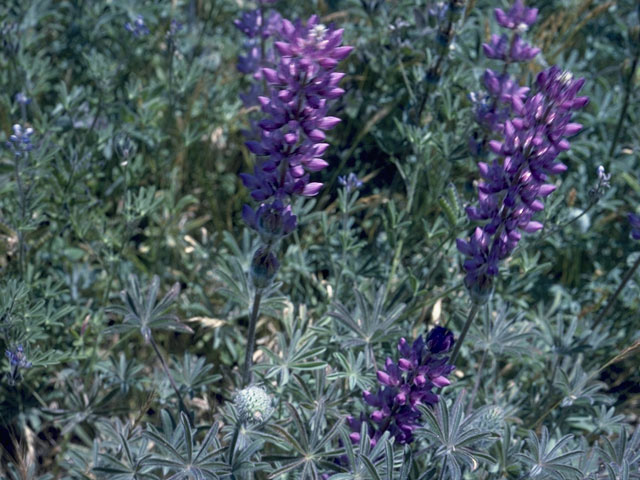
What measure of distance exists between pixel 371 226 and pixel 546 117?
6.24 feet

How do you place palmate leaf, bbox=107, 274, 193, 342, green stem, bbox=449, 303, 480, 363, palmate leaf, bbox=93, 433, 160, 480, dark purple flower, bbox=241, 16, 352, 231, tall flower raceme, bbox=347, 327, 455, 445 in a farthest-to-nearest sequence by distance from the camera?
palmate leaf, bbox=107, 274, 193, 342
green stem, bbox=449, 303, 480, 363
palmate leaf, bbox=93, 433, 160, 480
tall flower raceme, bbox=347, 327, 455, 445
dark purple flower, bbox=241, 16, 352, 231

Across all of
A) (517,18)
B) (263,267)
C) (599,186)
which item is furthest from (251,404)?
(517,18)

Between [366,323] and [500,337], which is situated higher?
[366,323]

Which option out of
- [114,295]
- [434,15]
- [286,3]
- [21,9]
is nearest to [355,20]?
[286,3]

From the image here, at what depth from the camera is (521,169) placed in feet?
7.60

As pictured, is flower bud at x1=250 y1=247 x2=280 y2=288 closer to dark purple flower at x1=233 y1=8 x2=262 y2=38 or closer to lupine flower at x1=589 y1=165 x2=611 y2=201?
lupine flower at x1=589 y1=165 x2=611 y2=201

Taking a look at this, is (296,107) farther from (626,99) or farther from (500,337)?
(626,99)

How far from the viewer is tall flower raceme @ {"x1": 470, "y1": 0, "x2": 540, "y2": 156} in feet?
9.73

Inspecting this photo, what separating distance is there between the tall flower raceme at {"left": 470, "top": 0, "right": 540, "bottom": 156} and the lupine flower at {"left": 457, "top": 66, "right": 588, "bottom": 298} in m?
0.59

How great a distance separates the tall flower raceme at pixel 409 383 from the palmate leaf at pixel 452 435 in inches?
2.0

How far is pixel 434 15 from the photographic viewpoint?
140 inches

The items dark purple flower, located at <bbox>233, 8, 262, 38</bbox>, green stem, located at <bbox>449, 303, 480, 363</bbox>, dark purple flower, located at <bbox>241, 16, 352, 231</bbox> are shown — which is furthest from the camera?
dark purple flower, located at <bbox>233, 8, 262, 38</bbox>

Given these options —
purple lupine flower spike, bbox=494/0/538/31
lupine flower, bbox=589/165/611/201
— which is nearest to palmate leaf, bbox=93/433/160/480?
lupine flower, bbox=589/165/611/201

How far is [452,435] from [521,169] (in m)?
0.88
